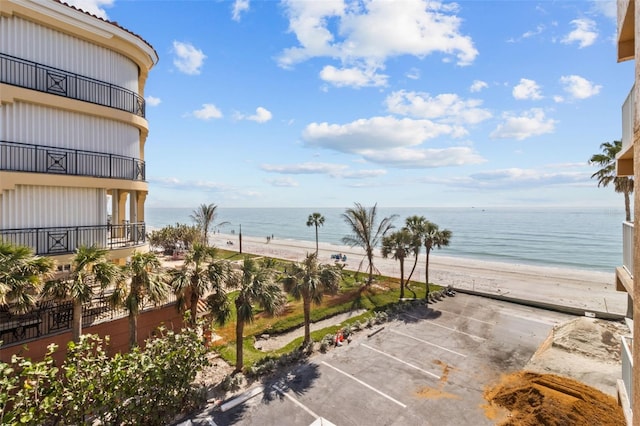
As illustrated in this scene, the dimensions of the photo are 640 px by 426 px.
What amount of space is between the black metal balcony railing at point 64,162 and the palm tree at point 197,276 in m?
5.38

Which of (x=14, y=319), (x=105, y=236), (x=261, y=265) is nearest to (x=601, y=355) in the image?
(x=261, y=265)

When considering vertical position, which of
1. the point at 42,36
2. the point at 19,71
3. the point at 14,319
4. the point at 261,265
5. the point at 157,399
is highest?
the point at 42,36

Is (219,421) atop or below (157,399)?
below

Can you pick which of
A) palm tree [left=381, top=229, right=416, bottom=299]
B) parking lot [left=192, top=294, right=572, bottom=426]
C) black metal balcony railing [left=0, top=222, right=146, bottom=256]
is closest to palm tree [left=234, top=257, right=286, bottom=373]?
parking lot [left=192, top=294, right=572, bottom=426]

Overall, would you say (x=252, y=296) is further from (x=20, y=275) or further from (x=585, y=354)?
(x=585, y=354)

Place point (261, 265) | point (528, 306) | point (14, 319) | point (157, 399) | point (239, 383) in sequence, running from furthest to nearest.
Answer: point (528, 306) → point (261, 265) → point (239, 383) → point (14, 319) → point (157, 399)

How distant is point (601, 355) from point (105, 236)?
1012 inches

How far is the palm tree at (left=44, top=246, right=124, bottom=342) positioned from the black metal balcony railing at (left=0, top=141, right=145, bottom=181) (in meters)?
4.54

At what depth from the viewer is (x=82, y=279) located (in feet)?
34.0

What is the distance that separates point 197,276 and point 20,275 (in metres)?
5.74

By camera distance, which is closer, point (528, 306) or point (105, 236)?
point (105, 236)

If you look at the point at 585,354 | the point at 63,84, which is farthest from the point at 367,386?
the point at 63,84

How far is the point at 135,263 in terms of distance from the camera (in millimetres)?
11602

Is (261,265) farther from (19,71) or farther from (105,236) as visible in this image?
(19,71)
